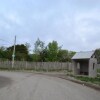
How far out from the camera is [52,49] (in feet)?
282

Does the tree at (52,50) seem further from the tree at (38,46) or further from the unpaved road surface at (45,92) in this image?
the unpaved road surface at (45,92)

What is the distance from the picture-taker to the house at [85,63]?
40.8m

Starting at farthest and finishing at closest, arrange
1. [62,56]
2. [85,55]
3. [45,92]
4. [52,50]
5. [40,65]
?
[62,56] → [52,50] → [40,65] → [85,55] → [45,92]

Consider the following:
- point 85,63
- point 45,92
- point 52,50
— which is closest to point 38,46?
point 52,50

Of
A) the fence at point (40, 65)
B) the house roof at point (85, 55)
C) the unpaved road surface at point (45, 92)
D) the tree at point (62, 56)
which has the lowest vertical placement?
the unpaved road surface at point (45, 92)

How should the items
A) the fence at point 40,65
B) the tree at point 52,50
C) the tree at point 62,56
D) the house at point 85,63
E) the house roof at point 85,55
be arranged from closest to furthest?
the house at point 85,63 < the house roof at point 85,55 < the fence at point 40,65 < the tree at point 52,50 < the tree at point 62,56

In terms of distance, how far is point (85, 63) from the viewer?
1818 inches

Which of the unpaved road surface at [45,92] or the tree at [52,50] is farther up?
the tree at [52,50]

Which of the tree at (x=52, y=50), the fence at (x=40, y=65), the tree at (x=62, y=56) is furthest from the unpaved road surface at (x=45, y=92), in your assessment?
the tree at (x=62, y=56)

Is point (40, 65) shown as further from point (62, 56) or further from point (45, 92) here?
point (45, 92)

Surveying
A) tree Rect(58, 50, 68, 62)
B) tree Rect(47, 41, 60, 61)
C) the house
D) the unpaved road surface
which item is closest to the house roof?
the house

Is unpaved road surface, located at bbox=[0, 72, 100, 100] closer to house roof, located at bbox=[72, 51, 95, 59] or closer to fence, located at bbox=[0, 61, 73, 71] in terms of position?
house roof, located at bbox=[72, 51, 95, 59]

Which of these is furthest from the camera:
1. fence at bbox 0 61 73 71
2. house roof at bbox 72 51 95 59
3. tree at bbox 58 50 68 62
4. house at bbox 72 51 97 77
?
tree at bbox 58 50 68 62

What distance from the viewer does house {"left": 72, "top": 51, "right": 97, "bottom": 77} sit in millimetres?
40812
